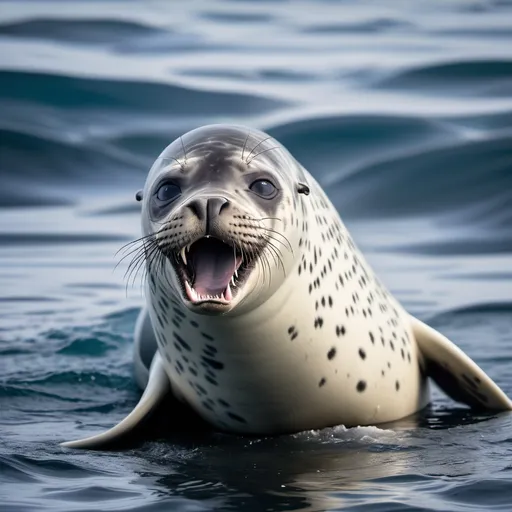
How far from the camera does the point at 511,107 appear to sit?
18.9m

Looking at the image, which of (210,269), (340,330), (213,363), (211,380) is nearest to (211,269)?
(210,269)

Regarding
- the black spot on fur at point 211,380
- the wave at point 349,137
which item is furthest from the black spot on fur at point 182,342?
the wave at point 349,137

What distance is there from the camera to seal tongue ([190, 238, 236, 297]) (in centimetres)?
612

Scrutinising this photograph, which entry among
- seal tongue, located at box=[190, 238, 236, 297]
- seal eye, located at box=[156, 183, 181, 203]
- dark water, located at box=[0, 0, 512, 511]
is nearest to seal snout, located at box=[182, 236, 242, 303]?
seal tongue, located at box=[190, 238, 236, 297]

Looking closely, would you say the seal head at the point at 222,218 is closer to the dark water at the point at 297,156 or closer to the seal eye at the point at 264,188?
the seal eye at the point at 264,188

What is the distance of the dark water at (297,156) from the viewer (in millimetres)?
6414

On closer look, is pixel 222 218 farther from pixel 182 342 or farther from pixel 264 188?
pixel 182 342

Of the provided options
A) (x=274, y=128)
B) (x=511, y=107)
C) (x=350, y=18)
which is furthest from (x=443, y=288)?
(x=350, y=18)

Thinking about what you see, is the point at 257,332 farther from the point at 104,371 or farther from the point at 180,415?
the point at 104,371

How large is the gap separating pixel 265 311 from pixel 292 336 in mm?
270

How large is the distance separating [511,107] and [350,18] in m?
10.7

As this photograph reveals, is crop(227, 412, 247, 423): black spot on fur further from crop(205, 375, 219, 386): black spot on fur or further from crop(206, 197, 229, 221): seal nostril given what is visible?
crop(206, 197, 229, 221): seal nostril

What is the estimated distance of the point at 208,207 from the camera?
602 centimetres

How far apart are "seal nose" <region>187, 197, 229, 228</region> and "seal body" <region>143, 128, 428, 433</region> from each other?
0.74 ft
